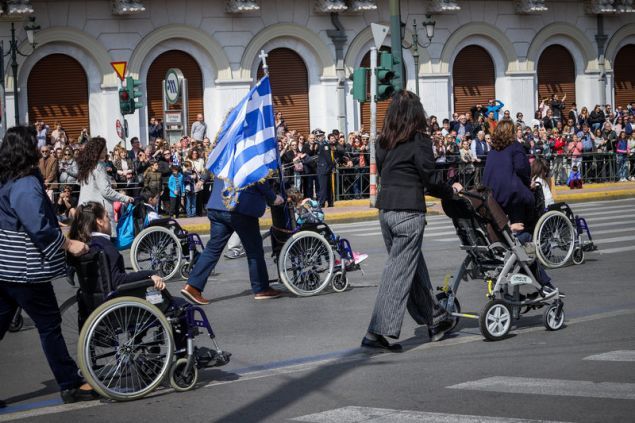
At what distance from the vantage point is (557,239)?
1452cm

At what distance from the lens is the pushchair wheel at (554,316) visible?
9.62 meters

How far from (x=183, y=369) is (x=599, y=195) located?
22.2 m

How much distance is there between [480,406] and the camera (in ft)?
23.0

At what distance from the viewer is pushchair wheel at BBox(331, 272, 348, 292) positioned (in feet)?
42.4

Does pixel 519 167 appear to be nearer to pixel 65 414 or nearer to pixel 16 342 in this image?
pixel 16 342

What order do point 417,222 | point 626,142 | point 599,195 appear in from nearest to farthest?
point 417,222 → point 599,195 → point 626,142

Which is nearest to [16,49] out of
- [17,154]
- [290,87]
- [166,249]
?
[290,87]

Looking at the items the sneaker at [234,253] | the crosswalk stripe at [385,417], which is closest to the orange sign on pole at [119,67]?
the sneaker at [234,253]

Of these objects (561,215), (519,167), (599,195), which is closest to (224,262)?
(561,215)

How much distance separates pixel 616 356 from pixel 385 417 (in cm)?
236

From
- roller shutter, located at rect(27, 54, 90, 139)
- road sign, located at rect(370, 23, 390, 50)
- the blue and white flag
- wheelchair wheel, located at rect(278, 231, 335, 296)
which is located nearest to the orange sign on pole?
roller shutter, located at rect(27, 54, 90, 139)

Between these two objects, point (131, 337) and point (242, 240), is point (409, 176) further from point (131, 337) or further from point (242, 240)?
point (242, 240)

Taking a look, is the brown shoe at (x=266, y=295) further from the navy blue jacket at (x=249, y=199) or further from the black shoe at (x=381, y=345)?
the black shoe at (x=381, y=345)

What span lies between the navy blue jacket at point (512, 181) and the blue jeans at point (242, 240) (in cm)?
249
